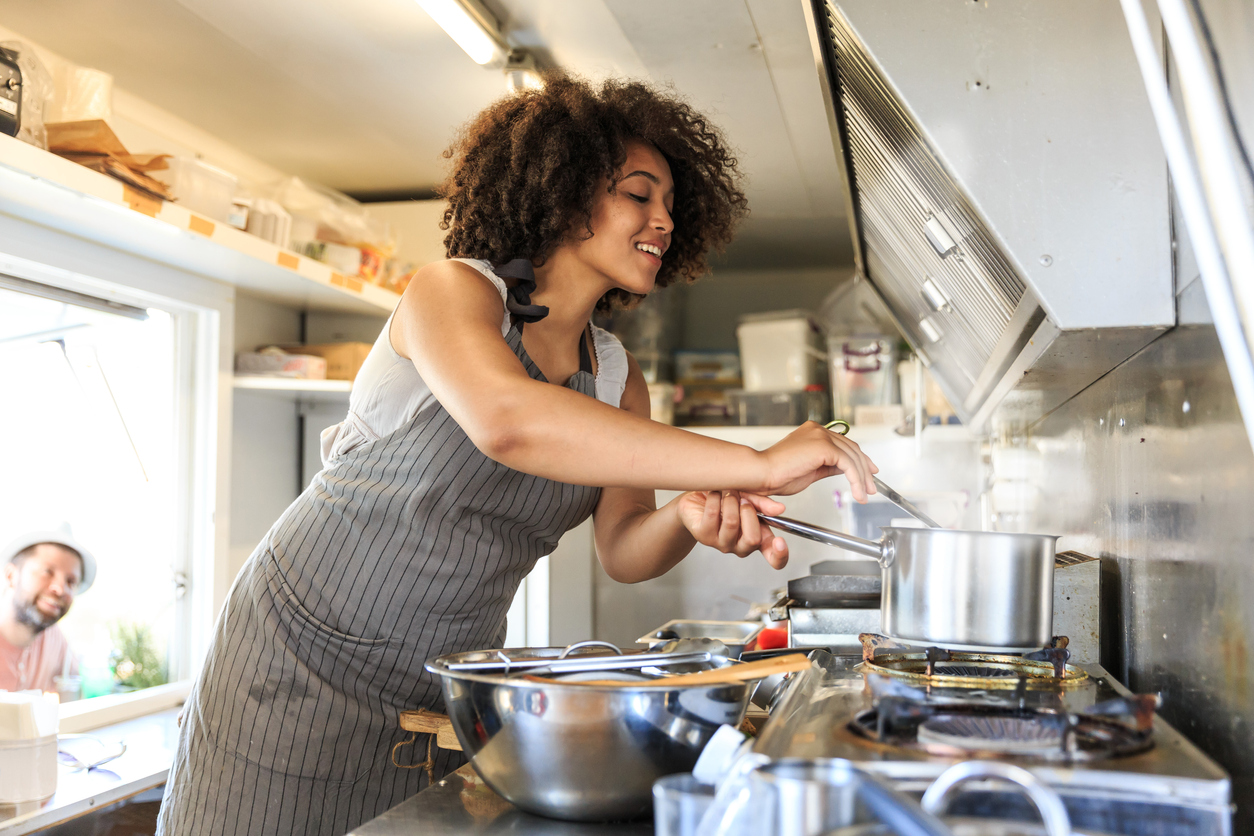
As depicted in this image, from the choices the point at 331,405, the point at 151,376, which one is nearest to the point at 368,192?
the point at 331,405

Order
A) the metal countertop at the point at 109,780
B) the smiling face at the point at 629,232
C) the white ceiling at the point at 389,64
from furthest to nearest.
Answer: the white ceiling at the point at 389,64 < the metal countertop at the point at 109,780 < the smiling face at the point at 629,232

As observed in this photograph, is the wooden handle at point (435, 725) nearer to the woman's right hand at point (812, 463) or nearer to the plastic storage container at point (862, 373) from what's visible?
the woman's right hand at point (812, 463)

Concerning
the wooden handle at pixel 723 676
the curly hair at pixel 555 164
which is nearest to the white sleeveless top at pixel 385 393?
the curly hair at pixel 555 164

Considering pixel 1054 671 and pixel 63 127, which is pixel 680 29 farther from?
pixel 1054 671

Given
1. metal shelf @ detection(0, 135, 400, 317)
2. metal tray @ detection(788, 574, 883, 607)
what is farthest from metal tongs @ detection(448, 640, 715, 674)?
metal shelf @ detection(0, 135, 400, 317)

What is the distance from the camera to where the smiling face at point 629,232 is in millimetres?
1355

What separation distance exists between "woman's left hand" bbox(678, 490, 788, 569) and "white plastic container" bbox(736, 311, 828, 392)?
111 inches

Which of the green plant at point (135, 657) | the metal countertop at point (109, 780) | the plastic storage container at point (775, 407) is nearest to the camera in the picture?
the metal countertop at point (109, 780)

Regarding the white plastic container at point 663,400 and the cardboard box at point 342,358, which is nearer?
the cardboard box at point 342,358

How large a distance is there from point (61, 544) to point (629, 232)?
1786mm

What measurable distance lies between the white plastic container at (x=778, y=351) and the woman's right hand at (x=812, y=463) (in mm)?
2914

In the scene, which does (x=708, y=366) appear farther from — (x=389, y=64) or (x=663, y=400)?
(x=389, y=64)

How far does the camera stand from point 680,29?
227 centimetres

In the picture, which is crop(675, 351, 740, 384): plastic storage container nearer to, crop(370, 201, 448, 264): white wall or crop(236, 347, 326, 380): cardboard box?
crop(370, 201, 448, 264): white wall
